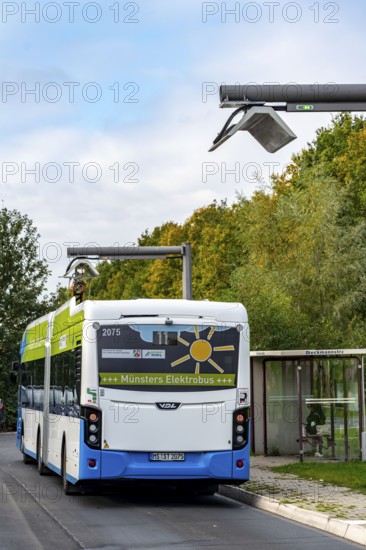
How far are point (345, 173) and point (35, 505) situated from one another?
43377 millimetres

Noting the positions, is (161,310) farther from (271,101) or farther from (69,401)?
(271,101)

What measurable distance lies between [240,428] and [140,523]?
9.08 ft

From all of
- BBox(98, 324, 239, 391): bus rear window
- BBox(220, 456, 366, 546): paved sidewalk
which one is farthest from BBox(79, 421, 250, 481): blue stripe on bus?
BBox(98, 324, 239, 391): bus rear window

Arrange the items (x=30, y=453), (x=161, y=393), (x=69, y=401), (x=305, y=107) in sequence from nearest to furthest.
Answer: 1. (x=305, y=107)
2. (x=161, y=393)
3. (x=69, y=401)
4. (x=30, y=453)

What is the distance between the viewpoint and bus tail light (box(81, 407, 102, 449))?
16203mm

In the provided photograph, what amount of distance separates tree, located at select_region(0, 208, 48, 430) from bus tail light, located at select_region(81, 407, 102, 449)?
4363 cm

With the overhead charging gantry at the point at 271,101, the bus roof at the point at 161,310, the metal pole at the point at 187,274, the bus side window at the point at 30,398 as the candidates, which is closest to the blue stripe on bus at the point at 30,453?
the bus side window at the point at 30,398

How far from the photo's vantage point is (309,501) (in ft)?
52.0

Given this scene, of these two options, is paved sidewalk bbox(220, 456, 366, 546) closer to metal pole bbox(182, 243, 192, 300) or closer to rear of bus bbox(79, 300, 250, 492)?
rear of bus bbox(79, 300, 250, 492)

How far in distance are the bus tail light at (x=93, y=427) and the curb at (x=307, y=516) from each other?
8.38 feet

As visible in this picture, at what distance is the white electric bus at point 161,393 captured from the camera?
53.3ft

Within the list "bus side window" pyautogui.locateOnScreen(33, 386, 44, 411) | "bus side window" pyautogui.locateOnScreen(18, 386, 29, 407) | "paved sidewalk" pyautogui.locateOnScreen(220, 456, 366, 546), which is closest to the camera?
"paved sidewalk" pyautogui.locateOnScreen(220, 456, 366, 546)

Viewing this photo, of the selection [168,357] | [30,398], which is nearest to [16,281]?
[30,398]

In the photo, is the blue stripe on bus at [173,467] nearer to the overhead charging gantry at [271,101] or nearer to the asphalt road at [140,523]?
the asphalt road at [140,523]
